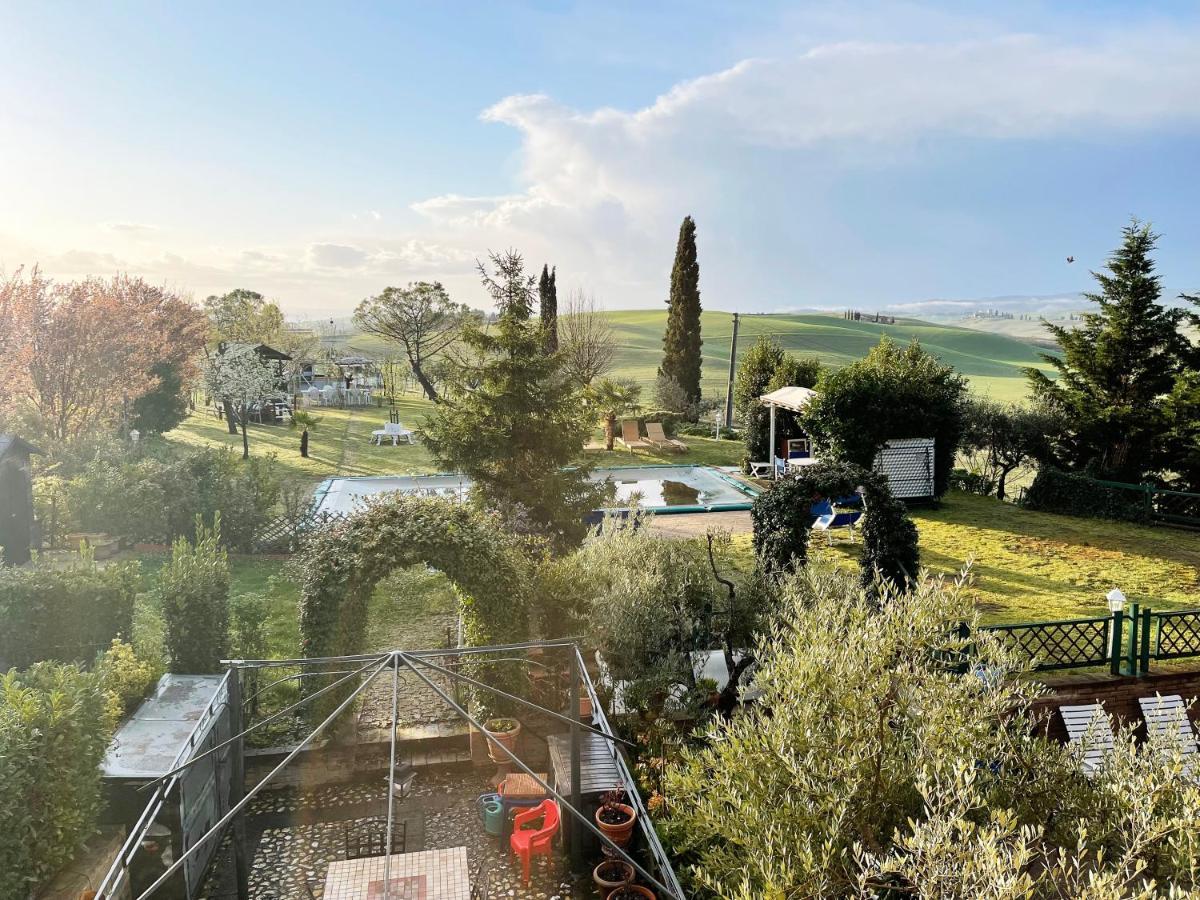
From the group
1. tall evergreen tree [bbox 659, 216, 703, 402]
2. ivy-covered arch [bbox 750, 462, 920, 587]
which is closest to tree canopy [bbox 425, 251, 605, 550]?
ivy-covered arch [bbox 750, 462, 920, 587]

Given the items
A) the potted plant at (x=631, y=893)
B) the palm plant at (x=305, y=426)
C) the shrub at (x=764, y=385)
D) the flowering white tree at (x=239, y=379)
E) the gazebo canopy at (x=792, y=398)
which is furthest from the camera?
the flowering white tree at (x=239, y=379)

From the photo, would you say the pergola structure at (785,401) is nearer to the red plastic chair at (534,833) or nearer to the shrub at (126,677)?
the red plastic chair at (534,833)

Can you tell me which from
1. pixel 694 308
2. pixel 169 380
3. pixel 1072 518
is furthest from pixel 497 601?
pixel 694 308

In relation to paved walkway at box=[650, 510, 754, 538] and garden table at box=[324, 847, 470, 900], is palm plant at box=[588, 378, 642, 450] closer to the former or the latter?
paved walkway at box=[650, 510, 754, 538]

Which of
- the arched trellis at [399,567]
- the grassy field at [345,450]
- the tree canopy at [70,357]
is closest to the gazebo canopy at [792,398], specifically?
the grassy field at [345,450]

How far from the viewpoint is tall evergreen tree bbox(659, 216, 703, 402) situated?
32.5 metres

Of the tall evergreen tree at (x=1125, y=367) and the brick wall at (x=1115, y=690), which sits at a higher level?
the tall evergreen tree at (x=1125, y=367)

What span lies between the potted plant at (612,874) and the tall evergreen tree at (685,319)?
27.3 meters

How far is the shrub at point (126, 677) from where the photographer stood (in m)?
7.14

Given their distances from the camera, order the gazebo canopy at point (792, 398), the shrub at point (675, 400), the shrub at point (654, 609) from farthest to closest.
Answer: the shrub at point (675, 400), the gazebo canopy at point (792, 398), the shrub at point (654, 609)

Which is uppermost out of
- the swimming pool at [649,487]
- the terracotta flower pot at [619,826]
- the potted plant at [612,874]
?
the swimming pool at [649,487]

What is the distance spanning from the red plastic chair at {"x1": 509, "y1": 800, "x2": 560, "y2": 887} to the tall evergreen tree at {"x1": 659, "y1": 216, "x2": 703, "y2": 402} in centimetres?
2685

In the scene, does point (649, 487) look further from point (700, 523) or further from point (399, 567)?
point (399, 567)

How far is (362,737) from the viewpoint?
26.9ft
